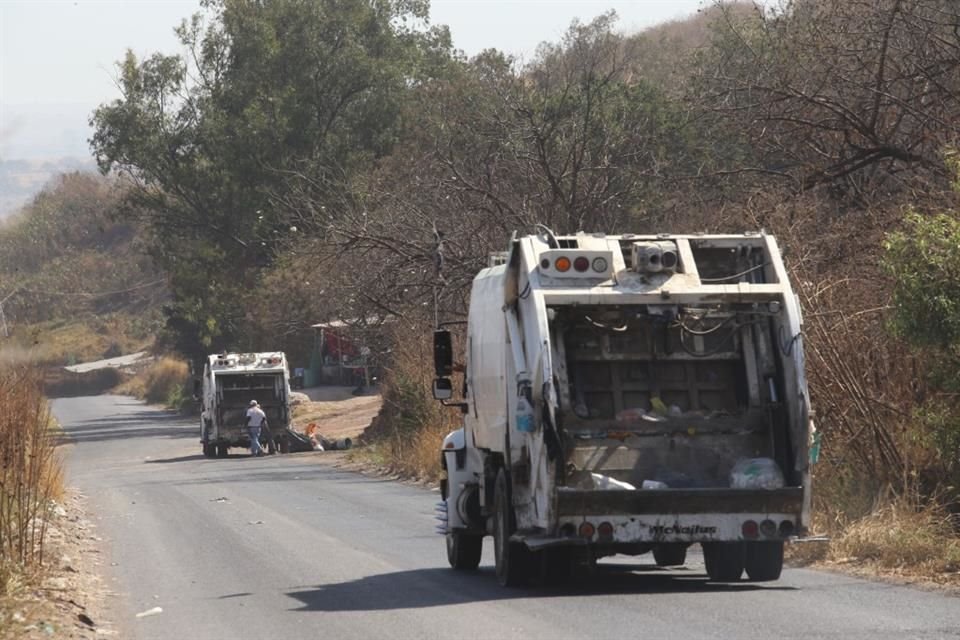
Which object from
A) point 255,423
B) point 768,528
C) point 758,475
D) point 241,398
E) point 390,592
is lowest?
point 390,592

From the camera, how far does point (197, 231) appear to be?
64750mm

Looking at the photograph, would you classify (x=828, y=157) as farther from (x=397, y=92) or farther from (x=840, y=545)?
(x=397, y=92)

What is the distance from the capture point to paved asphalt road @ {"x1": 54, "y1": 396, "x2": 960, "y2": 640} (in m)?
10.6

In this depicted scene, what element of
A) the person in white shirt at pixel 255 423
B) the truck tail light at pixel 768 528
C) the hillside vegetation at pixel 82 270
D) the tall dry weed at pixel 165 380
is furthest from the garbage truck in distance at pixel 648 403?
the hillside vegetation at pixel 82 270

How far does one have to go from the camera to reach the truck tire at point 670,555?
14.1 meters

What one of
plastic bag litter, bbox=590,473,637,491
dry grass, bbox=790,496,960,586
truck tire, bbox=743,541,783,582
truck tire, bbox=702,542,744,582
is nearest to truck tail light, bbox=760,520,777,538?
truck tire, bbox=743,541,783,582

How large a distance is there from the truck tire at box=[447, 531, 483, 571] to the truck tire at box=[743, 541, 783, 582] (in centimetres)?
282

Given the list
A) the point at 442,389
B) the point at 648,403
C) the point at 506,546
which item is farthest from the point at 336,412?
the point at 648,403

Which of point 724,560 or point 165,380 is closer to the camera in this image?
point 724,560

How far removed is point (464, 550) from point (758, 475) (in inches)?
142

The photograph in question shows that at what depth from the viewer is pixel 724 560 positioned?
13.0 metres

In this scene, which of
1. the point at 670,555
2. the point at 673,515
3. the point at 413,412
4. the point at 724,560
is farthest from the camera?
the point at 413,412

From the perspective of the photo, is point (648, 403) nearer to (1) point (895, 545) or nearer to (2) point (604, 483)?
(2) point (604, 483)

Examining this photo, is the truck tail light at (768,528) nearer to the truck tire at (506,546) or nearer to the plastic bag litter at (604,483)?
the plastic bag litter at (604,483)
